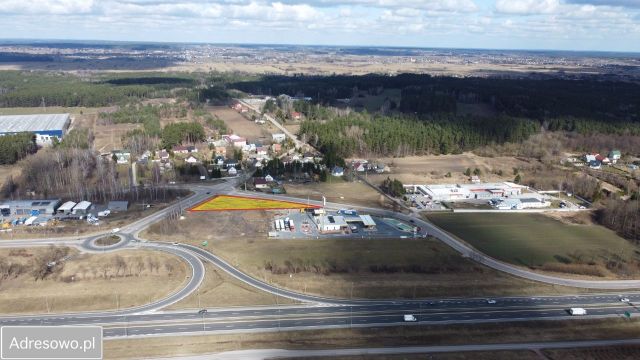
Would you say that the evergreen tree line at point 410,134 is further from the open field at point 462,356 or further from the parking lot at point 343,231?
the open field at point 462,356

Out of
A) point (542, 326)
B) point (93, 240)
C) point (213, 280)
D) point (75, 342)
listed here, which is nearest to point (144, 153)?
point (93, 240)

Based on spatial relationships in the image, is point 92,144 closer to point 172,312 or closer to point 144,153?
point 144,153

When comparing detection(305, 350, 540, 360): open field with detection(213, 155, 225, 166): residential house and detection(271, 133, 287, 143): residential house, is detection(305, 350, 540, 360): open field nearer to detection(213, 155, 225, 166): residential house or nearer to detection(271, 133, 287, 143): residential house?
detection(213, 155, 225, 166): residential house

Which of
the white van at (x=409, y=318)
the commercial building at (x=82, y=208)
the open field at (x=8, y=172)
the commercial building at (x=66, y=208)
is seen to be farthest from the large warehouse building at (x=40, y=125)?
the white van at (x=409, y=318)

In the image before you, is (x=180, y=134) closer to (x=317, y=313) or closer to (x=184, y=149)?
(x=184, y=149)

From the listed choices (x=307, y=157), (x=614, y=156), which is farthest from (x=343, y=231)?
(x=614, y=156)
